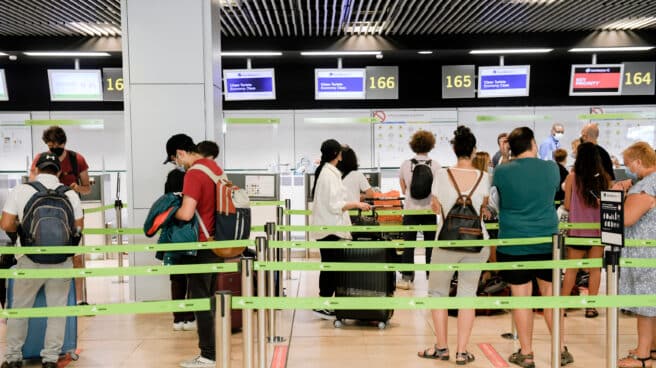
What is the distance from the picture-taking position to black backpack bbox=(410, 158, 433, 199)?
6363 millimetres

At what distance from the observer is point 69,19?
8.97 m

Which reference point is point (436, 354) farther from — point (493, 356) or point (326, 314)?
point (326, 314)

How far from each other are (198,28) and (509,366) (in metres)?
4.20

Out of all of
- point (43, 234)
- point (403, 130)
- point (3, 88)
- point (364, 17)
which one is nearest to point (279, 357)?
point (43, 234)

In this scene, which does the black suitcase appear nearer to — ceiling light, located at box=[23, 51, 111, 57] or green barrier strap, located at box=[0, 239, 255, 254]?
green barrier strap, located at box=[0, 239, 255, 254]

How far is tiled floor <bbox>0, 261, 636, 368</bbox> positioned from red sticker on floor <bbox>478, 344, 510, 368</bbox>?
37mm

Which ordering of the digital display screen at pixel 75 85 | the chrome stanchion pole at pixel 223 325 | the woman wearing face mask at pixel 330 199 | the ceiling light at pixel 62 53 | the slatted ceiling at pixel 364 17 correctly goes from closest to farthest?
the chrome stanchion pole at pixel 223 325, the woman wearing face mask at pixel 330 199, the slatted ceiling at pixel 364 17, the ceiling light at pixel 62 53, the digital display screen at pixel 75 85

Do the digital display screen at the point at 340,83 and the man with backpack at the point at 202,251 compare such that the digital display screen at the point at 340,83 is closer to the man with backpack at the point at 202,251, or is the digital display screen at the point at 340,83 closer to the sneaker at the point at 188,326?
the sneaker at the point at 188,326

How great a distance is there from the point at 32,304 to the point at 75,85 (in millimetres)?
8339

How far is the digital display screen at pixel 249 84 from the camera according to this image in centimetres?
1157

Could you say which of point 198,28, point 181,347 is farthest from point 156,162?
point 181,347

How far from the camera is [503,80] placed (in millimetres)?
11812

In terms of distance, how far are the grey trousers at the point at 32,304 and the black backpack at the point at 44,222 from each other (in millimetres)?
105

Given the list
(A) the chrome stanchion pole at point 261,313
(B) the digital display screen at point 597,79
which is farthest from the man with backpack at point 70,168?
(B) the digital display screen at point 597,79
